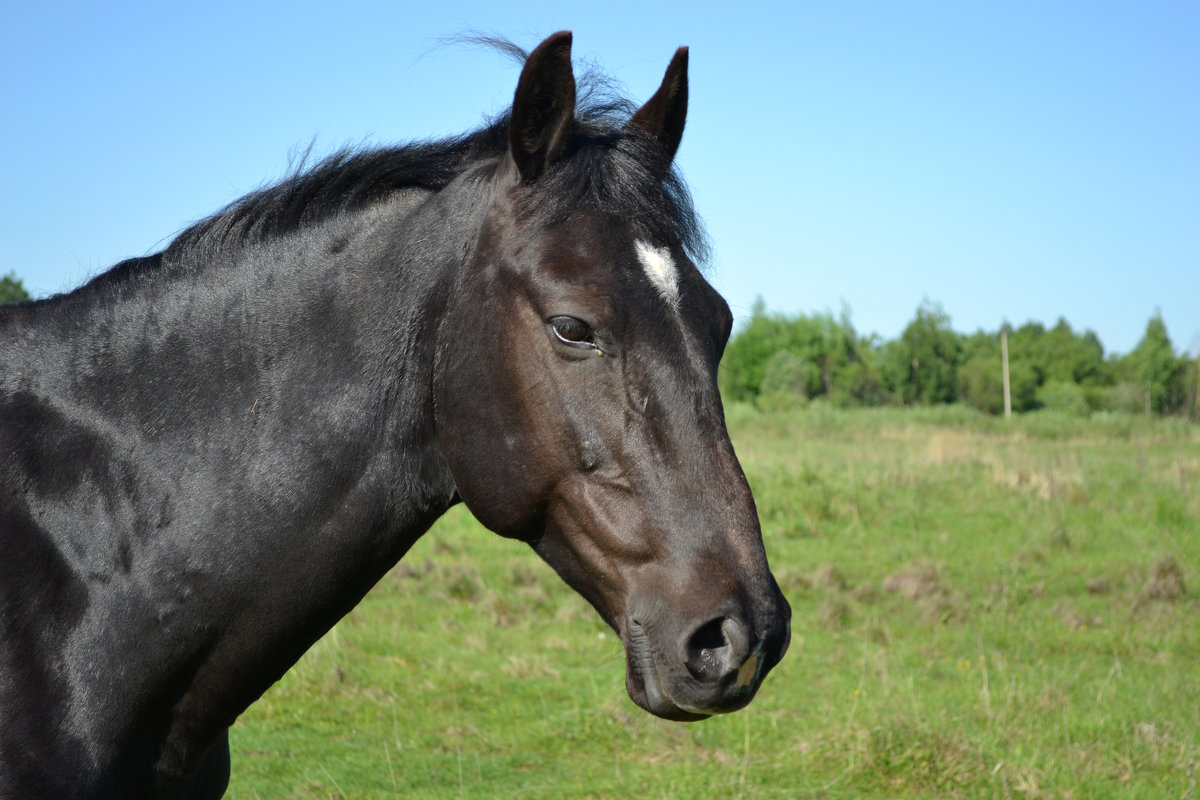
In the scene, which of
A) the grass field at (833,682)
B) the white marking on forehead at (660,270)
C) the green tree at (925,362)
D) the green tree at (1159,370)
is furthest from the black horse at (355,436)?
the green tree at (925,362)

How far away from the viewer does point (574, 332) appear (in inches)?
80.9

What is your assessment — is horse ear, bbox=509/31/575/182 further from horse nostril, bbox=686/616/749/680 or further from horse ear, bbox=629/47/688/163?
horse nostril, bbox=686/616/749/680

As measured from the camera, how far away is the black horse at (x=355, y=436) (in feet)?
6.57

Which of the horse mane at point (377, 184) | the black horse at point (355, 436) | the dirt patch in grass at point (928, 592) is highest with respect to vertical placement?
the horse mane at point (377, 184)

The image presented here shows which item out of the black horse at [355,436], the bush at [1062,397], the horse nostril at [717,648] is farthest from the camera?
the bush at [1062,397]

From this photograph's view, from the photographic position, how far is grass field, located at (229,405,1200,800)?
495 cm

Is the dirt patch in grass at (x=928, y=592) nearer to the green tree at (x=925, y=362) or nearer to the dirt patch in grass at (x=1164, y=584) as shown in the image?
the dirt patch in grass at (x=1164, y=584)

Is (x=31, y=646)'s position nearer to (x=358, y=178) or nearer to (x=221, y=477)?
(x=221, y=477)

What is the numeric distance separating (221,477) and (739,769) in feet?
12.2

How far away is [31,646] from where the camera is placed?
2.06 m

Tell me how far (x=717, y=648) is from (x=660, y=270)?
82 centimetres

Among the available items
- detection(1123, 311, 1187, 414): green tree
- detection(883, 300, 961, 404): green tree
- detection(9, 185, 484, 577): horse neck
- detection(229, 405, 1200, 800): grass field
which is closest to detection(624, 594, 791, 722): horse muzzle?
detection(229, 405, 1200, 800): grass field

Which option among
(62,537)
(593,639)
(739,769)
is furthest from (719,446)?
(593,639)

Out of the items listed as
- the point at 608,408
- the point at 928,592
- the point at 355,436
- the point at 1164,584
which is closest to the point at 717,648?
the point at 608,408
